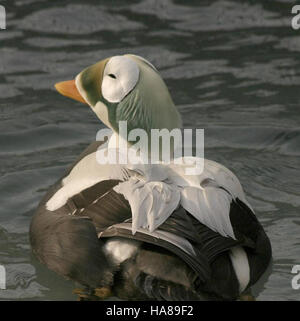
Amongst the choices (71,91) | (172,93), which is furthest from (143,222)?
(172,93)

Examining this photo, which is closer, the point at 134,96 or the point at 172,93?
the point at 134,96

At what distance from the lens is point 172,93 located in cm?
704

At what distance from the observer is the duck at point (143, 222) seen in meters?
4.09

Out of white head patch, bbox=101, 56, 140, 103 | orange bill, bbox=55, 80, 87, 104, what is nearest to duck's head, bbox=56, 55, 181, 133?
white head patch, bbox=101, 56, 140, 103

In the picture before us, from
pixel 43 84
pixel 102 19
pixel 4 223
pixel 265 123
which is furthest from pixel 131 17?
pixel 4 223

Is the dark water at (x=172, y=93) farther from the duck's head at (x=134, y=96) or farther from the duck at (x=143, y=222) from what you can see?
the duck's head at (x=134, y=96)

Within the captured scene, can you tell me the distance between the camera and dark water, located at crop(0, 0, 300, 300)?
5.11 meters

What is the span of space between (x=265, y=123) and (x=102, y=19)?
79.6 inches

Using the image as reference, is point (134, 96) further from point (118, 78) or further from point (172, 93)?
point (172, 93)

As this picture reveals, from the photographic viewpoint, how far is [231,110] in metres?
6.78

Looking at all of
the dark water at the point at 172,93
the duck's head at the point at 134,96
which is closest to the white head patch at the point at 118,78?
the duck's head at the point at 134,96

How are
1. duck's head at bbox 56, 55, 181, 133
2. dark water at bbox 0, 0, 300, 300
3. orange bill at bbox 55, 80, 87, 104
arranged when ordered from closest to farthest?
1. duck's head at bbox 56, 55, 181, 133
2. orange bill at bbox 55, 80, 87, 104
3. dark water at bbox 0, 0, 300, 300

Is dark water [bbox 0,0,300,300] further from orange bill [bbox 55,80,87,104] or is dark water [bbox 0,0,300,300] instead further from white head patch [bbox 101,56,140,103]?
white head patch [bbox 101,56,140,103]

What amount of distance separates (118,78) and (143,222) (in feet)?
2.36
